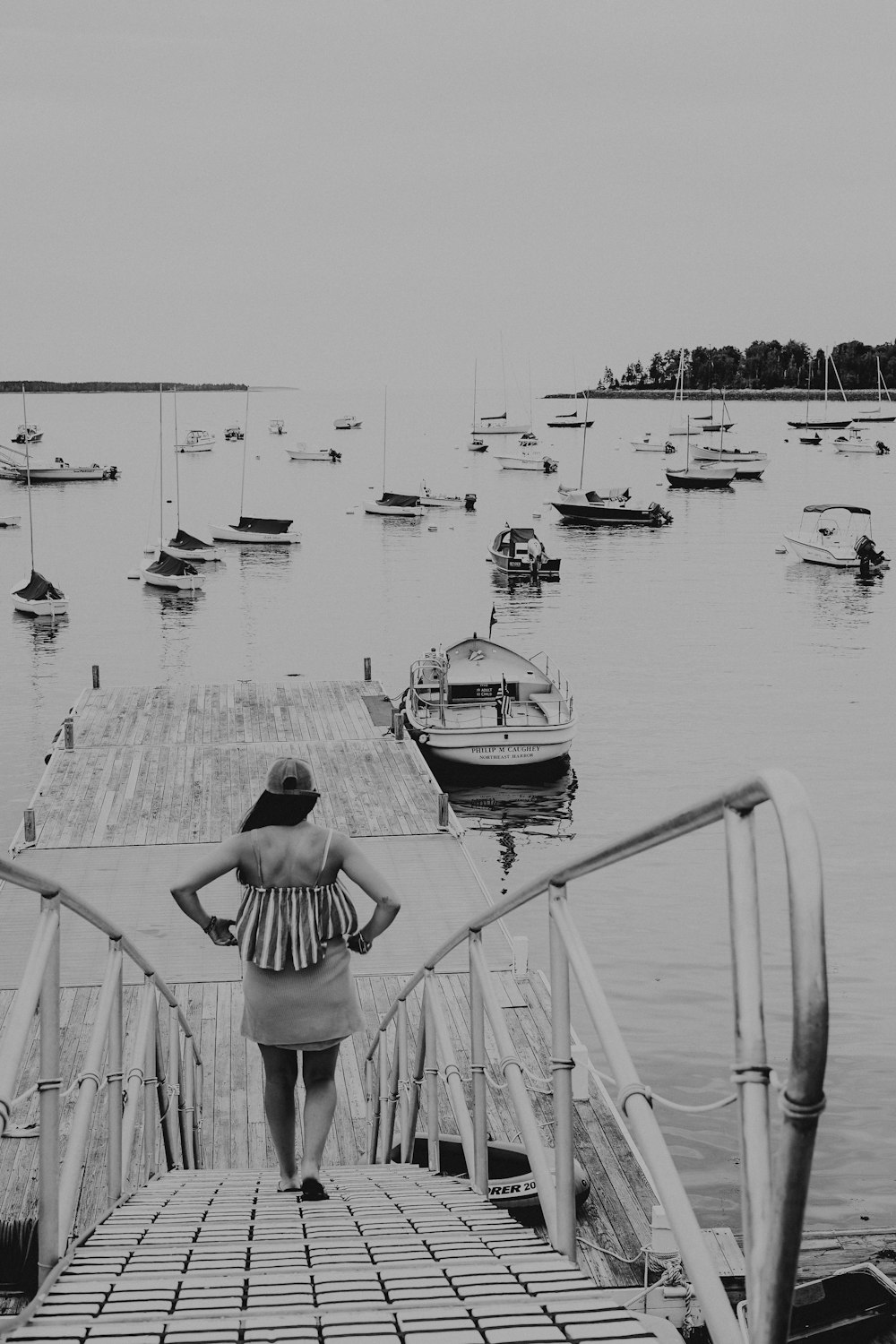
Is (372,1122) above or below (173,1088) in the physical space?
below

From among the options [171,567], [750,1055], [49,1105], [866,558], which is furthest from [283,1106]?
[866,558]

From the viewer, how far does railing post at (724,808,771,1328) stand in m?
1.50

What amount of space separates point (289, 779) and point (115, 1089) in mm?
1267

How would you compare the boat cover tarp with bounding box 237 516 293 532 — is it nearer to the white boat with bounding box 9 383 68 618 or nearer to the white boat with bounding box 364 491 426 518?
the white boat with bounding box 364 491 426 518

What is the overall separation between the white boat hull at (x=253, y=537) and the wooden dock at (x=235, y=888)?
139 ft

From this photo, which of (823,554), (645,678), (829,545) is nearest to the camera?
(645,678)

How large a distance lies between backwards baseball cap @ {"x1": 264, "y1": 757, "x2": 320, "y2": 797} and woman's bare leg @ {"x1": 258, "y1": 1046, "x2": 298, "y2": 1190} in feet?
3.75

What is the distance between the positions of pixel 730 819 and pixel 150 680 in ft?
127

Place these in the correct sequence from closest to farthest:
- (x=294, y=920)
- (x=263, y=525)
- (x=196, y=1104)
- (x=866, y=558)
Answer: (x=294, y=920) → (x=196, y=1104) → (x=866, y=558) → (x=263, y=525)

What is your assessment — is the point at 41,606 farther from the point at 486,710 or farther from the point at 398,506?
the point at 398,506

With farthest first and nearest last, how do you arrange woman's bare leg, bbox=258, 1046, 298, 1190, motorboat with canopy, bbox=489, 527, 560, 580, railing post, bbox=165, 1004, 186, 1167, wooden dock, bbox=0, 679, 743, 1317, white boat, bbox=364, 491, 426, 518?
1. white boat, bbox=364, 491, 426, 518
2. motorboat with canopy, bbox=489, 527, 560, 580
3. wooden dock, bbox=0, 679, 743, 1317
4. railing post, bbox=165, 1004, 186, 1167
5. woman's bare leg, bbox=258, 1046, 298, 1190

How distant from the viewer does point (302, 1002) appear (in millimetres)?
4844

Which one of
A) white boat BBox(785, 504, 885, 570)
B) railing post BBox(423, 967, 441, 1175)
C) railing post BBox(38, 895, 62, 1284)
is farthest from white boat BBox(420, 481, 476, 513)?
railing post BBox(38, 895, 62, 1284)

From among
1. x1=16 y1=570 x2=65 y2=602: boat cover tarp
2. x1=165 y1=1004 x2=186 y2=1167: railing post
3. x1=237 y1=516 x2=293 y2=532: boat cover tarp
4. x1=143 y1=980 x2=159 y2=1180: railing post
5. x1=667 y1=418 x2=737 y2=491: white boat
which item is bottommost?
x1=16 y1=570 x2=65 y2=602: boat cover tarp
